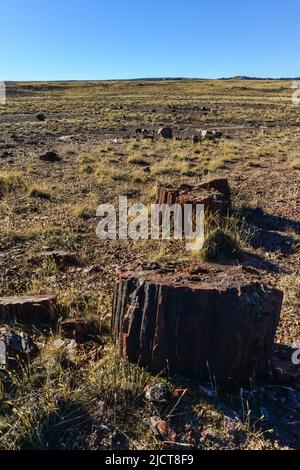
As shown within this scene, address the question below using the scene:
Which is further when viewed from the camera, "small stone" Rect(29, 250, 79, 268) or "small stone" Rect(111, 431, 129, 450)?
"small stone" Rect(29, 250, 79, 268)

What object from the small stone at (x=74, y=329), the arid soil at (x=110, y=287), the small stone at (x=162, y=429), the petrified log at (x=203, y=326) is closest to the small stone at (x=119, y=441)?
the arid soil at (x=110, y=287)

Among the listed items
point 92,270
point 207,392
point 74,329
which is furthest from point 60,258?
point 207,392

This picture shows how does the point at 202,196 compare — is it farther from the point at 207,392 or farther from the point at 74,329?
the point at 207,392

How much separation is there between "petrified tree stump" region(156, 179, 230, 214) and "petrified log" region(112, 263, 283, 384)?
399cm

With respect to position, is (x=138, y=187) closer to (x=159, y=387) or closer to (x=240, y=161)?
(x=240, y=161)

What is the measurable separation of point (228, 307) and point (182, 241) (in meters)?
3.72

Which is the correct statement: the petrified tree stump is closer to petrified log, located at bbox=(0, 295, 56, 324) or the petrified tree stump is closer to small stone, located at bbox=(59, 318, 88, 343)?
petrified log, located at bbox=(0, 295, 56, 324)

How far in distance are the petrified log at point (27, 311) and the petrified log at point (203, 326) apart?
3.93 ft

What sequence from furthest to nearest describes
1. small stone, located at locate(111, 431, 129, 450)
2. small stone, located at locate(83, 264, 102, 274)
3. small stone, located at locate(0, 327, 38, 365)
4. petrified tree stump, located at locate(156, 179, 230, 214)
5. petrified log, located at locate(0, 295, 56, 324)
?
petrified tree stump, located at locate(156, 179, 230, 214), small stone, located at locate(83, 264, 102, 274), petrified log, located at locate(0, 295, 56, 324), small stone, located at locate(0, 327, 38, 365), small stone, located at locate(111, 431, 129, 450)

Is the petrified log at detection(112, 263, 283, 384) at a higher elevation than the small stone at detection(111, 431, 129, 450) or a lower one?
higher

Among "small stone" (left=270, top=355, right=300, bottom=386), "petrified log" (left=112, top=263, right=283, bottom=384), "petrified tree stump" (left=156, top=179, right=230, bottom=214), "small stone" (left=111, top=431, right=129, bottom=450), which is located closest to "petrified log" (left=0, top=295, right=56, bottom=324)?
"petrified log" (left=112, top=263, right=283, bottom=384)

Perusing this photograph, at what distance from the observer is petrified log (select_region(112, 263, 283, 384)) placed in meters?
3.43

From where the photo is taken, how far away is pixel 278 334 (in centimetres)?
450

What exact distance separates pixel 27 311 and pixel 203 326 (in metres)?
1.91
